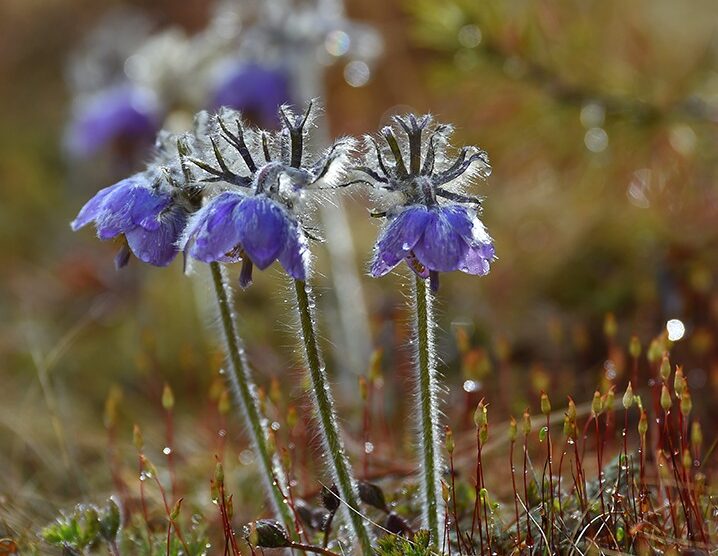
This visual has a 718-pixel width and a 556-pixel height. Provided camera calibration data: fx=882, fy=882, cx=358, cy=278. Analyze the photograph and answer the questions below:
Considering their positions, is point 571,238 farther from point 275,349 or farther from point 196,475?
point 196,475

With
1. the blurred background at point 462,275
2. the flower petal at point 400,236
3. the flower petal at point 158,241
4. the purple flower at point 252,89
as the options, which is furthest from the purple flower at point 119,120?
the flower petal at point 400,236

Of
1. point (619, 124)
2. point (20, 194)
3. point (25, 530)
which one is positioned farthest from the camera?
point (20, 194)

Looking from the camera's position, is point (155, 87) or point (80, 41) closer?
point (155, 87)

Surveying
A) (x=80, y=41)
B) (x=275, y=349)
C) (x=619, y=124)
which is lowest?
(x=275, y=349)

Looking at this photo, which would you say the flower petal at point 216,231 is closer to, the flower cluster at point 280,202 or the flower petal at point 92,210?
the flower cluster at point 280,202

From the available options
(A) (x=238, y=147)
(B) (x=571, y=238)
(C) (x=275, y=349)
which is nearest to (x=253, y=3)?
(C) (x=275, y=349)

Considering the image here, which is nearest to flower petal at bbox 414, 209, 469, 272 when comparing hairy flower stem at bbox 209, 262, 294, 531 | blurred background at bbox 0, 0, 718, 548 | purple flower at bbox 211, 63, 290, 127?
hairy flower stem at bbox 209, 262, 294, 531

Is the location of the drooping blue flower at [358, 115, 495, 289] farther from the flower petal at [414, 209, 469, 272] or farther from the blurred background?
the blurred background
